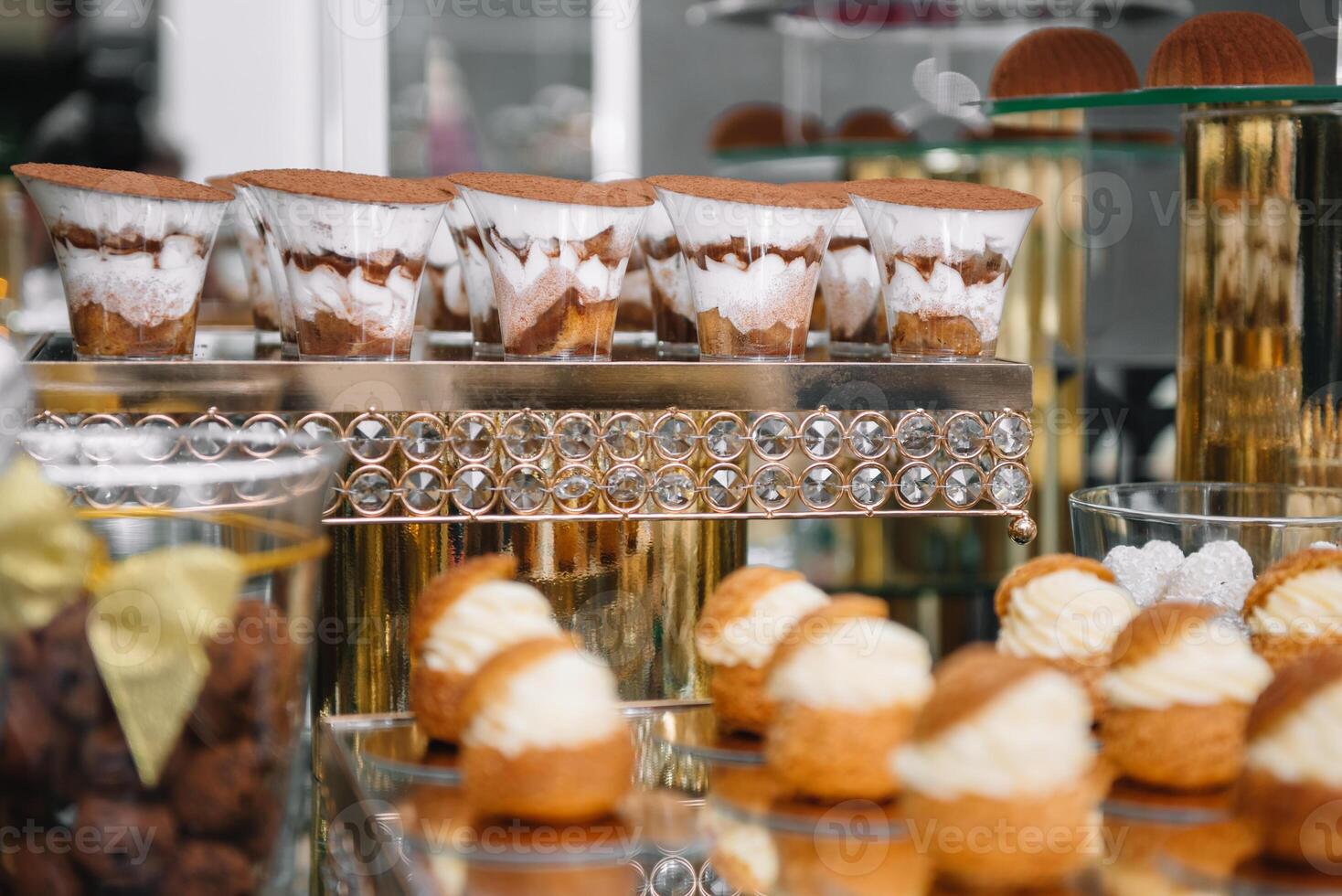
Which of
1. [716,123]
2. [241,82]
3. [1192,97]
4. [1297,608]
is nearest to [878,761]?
[1297,608]

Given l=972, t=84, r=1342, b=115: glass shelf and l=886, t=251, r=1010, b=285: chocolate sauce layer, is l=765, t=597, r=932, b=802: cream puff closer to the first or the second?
l=886, t=251, r=1010, b=285: chocolate sauce layer

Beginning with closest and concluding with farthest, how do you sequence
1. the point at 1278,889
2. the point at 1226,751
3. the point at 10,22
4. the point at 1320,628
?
the point at 1278,889 < the point at 1226,751 < the point at 1320,628 < the point at 10,22

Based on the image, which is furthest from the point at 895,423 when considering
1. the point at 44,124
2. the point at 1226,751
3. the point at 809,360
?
the point at 44,124

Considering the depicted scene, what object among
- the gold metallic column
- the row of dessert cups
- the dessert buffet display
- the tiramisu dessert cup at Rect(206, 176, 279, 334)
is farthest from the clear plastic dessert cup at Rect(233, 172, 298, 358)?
the gold metallic column

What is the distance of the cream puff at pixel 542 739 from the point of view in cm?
69

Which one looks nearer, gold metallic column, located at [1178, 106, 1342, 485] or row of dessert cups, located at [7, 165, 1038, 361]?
row of dessert cups, located at [7, 165, 1038, 361]

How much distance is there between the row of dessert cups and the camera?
37.1 inches

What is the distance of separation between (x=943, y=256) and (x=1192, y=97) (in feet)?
0.86

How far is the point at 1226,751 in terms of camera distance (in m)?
0.75

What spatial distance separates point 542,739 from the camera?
0.69m

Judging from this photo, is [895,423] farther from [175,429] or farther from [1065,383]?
[1065,383]

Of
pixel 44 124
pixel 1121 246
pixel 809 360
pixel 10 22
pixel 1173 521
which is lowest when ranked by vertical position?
pixel 1173 521

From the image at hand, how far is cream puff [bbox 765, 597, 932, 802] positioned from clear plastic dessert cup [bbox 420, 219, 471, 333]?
511mm

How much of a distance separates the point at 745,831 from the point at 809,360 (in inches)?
15.3
